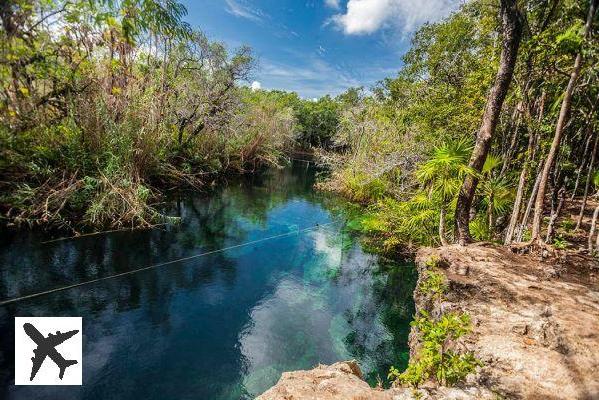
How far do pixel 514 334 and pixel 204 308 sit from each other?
4571mm

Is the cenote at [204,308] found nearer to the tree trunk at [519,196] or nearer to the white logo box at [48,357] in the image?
the white logo box at [48,357]

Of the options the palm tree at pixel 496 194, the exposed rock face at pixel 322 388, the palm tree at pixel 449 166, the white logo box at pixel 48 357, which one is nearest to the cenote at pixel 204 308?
the white logo box at pixel 48 357

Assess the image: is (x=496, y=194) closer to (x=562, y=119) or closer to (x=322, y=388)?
(x=562, y=119)

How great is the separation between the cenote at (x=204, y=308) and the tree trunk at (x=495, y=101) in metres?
2.37

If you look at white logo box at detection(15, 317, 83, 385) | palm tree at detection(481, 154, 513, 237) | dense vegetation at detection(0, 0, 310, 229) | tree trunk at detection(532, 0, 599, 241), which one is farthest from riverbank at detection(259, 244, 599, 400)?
dense vegetation at detection(0, 0, 310, 229)

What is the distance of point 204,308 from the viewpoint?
18.2 ft

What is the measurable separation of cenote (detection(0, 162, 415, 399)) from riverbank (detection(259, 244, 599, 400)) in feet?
5.82

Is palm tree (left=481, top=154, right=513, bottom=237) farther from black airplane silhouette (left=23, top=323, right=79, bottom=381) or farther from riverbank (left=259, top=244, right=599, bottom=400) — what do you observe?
black airplane silhouette (left=23, top=323, right=79, bottom=381)

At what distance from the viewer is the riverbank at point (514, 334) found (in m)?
2.25

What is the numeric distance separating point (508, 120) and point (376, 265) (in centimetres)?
451

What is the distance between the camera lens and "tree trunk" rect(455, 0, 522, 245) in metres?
4.16

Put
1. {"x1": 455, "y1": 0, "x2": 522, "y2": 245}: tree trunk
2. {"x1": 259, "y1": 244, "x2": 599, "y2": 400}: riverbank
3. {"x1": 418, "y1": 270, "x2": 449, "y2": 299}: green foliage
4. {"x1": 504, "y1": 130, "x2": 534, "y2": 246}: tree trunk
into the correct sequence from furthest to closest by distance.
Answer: {"x1": 504, "y1": 130, "x2": 534, "y2": 246}: tree trunk → {"x1": 455, "y1": 0, "x2": 522, "y2": 245}: tree trunk → {"x1": 418, "y1": 270, "x2": 449, "y2": 299}: green foliage → {"x1": 259, "y1": 244, "x2": 599, "y2": 400}: riverbank

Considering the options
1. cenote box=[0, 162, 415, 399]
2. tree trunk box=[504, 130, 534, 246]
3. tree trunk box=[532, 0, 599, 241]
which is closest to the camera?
tree trunk box=[532, 0, 599, 241]

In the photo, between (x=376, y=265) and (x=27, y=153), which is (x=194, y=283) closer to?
(x=376, y=265)
